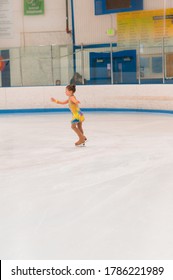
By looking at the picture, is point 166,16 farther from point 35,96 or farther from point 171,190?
point 171,190

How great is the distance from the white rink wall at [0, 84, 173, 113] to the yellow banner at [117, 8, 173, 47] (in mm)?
2157

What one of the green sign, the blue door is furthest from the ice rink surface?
the green sign

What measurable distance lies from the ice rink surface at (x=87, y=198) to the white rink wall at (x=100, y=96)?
4.63 m

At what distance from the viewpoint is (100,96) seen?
1305 centimetres

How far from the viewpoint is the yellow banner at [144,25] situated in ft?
47.3

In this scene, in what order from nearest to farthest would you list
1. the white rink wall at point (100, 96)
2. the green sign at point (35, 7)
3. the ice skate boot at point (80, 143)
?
the ice skate boot at point (80, 143), the white rink wall at point (100, 96), the green sign at point (35, 7)

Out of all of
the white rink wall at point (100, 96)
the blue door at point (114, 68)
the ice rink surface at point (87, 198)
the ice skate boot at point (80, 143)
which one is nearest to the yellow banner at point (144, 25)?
the blue door at point (114, 68)

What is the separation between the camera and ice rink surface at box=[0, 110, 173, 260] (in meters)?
2.72

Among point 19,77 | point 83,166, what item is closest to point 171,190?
point 83,166

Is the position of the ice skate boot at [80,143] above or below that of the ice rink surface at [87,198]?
below

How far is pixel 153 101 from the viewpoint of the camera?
39.7ft

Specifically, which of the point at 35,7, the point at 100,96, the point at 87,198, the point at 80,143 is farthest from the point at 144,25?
the point at 87,198

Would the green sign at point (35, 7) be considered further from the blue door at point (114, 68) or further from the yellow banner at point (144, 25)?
the blue door at point (114, 68)

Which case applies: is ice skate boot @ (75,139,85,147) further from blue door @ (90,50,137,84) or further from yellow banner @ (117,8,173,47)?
yellow banner @ (117,8,173,47)
